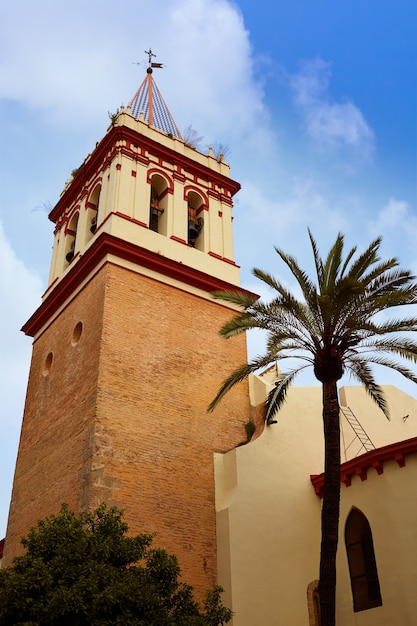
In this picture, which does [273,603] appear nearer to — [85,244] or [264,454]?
[264,454]

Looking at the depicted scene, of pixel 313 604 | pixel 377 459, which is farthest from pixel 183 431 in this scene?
pixel 313 604

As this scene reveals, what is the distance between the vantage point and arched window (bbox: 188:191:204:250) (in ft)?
69.5

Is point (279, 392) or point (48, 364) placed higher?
point (48, 364)

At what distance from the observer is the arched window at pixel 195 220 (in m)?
21.2

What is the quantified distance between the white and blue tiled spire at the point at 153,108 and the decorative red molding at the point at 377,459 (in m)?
12.6

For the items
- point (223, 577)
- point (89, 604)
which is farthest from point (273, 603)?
point (89, 604)

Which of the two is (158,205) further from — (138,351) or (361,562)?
(361,562)

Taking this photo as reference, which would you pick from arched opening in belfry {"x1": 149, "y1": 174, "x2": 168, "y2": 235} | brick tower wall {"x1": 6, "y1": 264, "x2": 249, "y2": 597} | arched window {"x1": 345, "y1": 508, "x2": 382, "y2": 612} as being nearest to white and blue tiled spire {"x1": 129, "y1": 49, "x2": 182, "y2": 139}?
arched opening in belfry {"x1": 149, "y1": 174, "x2": 168, "y2": 235}

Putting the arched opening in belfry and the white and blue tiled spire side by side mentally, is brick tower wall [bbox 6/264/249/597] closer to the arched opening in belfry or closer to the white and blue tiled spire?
the arched opening in belfry

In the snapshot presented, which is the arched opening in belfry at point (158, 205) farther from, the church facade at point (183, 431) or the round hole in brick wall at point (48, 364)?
the round hole in brick wall at point (48, 364)

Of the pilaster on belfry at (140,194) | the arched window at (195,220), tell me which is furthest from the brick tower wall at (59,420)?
the arched window at (195,220)

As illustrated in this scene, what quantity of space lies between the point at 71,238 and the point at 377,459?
1253 centimetres

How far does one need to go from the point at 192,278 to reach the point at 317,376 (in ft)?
21.6

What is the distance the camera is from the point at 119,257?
59.6 feet
